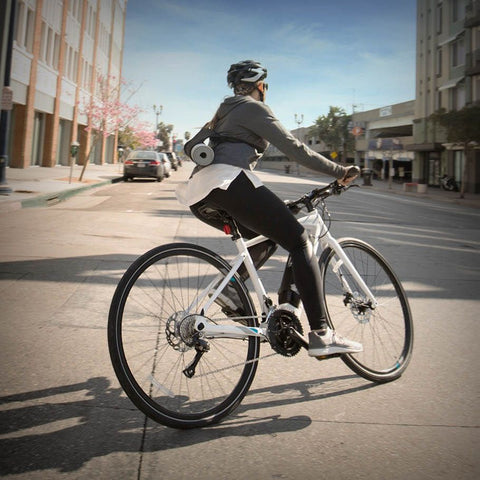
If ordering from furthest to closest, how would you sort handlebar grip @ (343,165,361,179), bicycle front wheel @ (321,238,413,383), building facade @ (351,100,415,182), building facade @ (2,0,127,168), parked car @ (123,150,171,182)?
building facade @ (351,100,415,182) → building facade @ (2,0,127,168) → parked car @ (123,150,171,182) → bicycle front wheel @ (321,238,413,383) → handlebar grip @ (343,165,361,179)

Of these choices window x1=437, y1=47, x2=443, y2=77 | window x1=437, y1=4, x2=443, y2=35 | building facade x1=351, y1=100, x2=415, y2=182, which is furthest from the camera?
building facade x1=351, y1=100, x2=415, y2=182

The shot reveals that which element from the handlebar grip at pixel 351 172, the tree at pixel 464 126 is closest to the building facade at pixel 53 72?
the handlebar grip at pixel 351 172

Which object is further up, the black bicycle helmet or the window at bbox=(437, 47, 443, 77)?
the window at bbox=(437, 47, 443, 77)

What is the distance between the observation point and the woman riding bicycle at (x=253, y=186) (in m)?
2.60

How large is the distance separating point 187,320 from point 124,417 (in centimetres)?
57

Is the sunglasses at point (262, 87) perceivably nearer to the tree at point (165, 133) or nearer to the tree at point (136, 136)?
the tree at point (136, 136)

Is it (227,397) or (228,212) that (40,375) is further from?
(228,212)

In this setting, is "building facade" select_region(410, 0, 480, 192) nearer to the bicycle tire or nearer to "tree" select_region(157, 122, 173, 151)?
the bicycle tire

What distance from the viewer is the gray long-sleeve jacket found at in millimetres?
2609

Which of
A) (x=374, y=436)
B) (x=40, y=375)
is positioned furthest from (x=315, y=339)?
A: (x=40, y=375)

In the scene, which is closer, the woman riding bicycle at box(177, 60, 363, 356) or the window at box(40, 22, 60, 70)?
the woman riding bicycle at box(177, 60, 363, 356)

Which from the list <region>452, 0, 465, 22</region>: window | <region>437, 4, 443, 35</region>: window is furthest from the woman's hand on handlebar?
<region>437, 4, 443, 35</region>: window

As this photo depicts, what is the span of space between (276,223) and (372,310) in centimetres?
101

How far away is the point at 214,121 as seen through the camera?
2.77 meters
